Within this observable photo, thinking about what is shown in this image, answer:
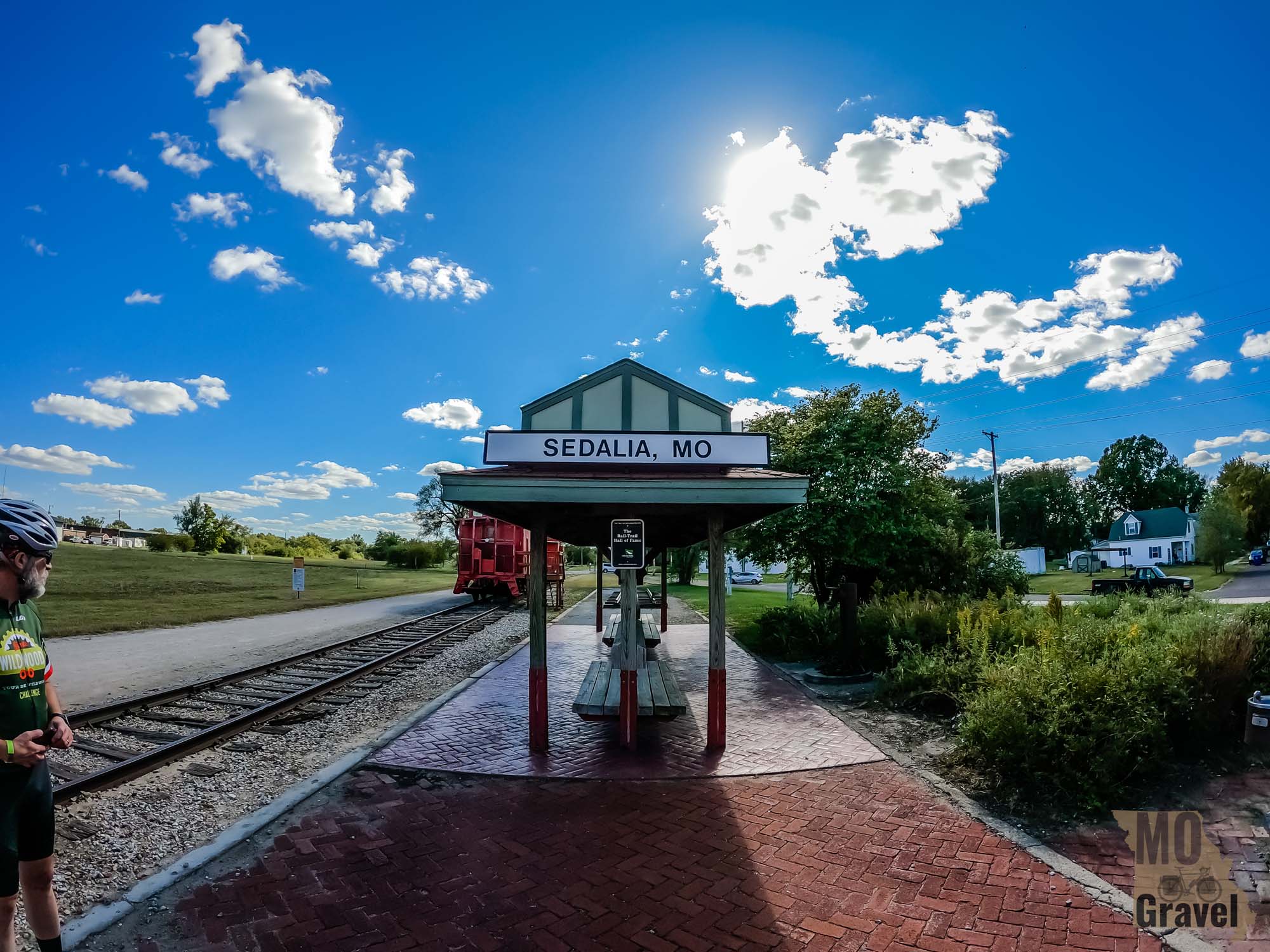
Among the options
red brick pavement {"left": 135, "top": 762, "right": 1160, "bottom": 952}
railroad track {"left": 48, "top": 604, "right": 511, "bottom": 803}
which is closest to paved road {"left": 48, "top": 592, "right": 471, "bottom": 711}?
railroad track {"left": 48, "top": 604, "right": 511, "bottom": 803}

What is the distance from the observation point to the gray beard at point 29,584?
2783mm

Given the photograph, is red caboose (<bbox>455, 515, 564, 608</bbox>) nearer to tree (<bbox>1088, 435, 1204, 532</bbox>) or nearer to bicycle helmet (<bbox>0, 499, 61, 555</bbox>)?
bicycle helmet (<bbox>0, 499, 61, 555</bbox>)

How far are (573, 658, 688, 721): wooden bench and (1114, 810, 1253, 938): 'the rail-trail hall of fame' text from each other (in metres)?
3.55

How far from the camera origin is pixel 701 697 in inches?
350

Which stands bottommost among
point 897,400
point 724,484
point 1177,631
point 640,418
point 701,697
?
point 701,697

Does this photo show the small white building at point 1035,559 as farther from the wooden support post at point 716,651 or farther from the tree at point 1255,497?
the wooden support post at point 716,651

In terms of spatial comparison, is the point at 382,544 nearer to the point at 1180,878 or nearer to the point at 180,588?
the point at 180,588

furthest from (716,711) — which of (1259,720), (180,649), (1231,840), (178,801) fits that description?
(180,649)

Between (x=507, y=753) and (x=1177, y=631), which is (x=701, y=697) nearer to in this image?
(x=507, y=753)

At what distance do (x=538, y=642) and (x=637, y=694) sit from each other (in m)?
1.11

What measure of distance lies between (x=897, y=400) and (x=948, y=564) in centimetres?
340

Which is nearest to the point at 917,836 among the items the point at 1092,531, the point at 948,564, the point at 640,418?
the point at 640,418

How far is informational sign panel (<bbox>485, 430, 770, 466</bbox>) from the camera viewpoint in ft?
20.7

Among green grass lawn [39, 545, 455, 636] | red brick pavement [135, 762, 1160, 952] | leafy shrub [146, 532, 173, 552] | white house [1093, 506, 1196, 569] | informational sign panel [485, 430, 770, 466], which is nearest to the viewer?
red brick pavement [135, 762, 1160, 952]
